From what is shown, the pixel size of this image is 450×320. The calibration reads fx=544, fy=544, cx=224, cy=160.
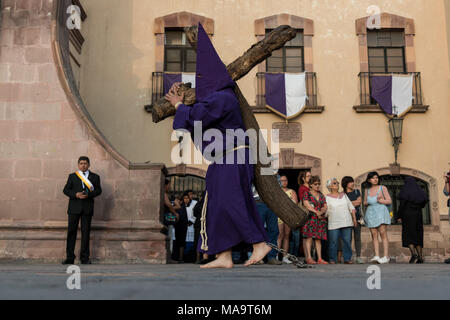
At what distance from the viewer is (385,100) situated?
13859 mm

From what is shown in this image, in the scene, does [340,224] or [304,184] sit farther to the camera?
[304,184]

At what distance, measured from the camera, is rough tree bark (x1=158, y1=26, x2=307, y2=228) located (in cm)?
506

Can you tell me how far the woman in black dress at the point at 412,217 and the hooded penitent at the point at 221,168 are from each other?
18.4ft

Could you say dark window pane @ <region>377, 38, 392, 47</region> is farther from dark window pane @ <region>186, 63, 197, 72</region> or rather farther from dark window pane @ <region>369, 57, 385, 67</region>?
dark window pane @ <region>186, 63, 197, 72</region>

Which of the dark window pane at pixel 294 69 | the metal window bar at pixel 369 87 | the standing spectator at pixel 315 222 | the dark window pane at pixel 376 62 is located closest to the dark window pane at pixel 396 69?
the dark window pane at pixel 376 62

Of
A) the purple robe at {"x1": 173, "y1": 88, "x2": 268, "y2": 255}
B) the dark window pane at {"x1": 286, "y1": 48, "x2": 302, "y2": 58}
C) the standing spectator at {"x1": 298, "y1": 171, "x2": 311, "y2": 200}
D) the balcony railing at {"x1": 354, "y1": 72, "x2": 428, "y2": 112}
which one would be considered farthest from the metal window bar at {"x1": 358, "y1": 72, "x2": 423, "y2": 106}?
the purple robe at {"x1": 173, "y1": 88, "x2": 268, "y2": 255}

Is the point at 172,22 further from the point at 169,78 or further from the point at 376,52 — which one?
the point at 376,52

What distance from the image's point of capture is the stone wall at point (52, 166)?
8.29 meters

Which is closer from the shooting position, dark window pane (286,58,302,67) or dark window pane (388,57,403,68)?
dark window pane (286,58,302,67)

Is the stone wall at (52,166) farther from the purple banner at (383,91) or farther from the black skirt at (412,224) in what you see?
the purple banner at (383,91)

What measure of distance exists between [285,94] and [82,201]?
23.5ft

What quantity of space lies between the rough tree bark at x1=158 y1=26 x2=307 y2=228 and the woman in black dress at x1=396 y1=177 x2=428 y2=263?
211 inches

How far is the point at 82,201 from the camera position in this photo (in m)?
8.04

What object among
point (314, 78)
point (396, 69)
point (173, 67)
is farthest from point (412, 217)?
point (173, 67)
